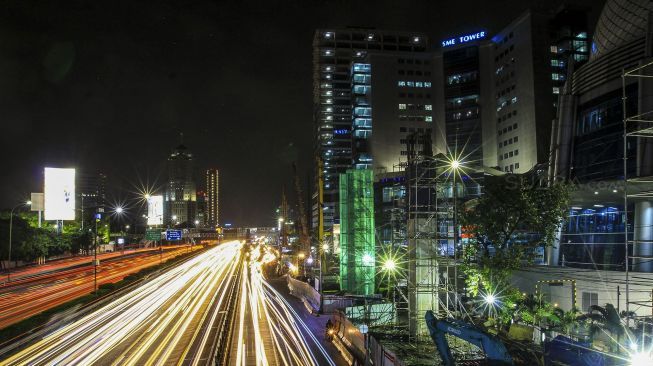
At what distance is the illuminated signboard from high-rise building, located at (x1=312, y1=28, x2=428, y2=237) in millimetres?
27545

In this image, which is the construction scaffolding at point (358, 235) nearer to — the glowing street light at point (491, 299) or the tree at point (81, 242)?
the glowing street light at point (491, 299)

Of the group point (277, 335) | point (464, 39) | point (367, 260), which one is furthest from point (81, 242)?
point (464, 39)

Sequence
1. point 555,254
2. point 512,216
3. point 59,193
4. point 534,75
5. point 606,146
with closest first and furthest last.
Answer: point 512,216
point 606,146
point 555,254
point 59,193
point 534,75

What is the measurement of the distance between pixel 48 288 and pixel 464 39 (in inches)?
3958

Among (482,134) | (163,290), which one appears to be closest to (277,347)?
(163,290)

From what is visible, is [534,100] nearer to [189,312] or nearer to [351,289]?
[351,289]

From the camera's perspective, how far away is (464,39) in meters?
115

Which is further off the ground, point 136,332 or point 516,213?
point 516,213

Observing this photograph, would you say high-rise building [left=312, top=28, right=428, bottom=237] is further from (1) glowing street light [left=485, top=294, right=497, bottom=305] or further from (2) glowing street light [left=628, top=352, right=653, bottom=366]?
(2) glowing street light [left=628, top=352, right=653, bottom=366]

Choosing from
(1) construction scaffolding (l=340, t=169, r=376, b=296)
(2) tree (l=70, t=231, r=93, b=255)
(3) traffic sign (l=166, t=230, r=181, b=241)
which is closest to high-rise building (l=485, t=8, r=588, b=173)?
(3) traffic sign (l=166, t=230, r=181, b=241)

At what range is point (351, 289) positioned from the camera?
117ft

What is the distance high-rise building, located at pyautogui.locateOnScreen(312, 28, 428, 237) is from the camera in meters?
145

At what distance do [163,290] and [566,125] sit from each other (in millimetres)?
40015

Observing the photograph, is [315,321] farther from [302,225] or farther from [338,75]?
[338,75]
